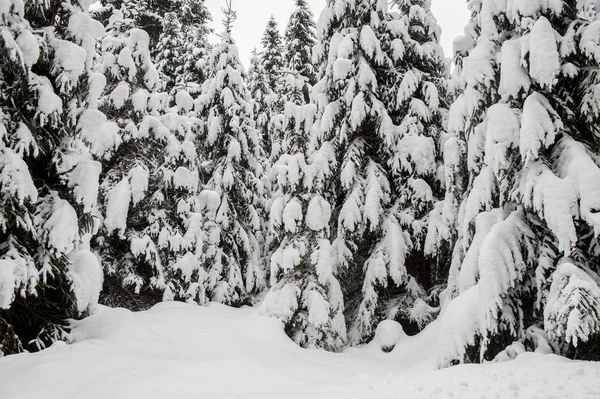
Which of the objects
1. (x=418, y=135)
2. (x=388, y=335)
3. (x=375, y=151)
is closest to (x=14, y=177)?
(x=388, y=335)

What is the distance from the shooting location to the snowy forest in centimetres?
564

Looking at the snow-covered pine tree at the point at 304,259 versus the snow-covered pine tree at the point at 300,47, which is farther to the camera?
the snow-covered pine tree at the point at 300,47

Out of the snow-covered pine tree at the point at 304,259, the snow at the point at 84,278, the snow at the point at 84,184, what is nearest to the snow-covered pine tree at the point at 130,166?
the snow-covered pine tree at the point at 304,259

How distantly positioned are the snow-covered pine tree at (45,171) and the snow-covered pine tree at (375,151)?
6386mm

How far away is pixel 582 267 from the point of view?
211 inches

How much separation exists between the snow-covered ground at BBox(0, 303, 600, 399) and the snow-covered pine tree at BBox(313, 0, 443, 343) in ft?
10.7

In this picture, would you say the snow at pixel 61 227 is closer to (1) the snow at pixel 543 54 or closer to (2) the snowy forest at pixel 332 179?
(2) the snowy forest at pixel 332 179

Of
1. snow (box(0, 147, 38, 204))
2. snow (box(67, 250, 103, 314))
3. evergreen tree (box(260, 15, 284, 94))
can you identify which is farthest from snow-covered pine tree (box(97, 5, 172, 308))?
evergreen tree (box(260, 15, 284, 94))

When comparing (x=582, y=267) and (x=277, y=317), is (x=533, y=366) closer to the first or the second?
(x=582, y=267)

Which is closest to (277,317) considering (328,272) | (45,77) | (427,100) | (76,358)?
(328,272)

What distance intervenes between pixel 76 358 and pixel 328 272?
6.06 metres

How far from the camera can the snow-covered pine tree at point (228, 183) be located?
15414mm

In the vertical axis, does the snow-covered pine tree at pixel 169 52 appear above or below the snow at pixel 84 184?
above

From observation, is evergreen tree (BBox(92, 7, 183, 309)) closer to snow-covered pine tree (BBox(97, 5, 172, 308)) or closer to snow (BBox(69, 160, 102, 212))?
snow-covered pine tree (BBox(97, 5, 172, 308))
